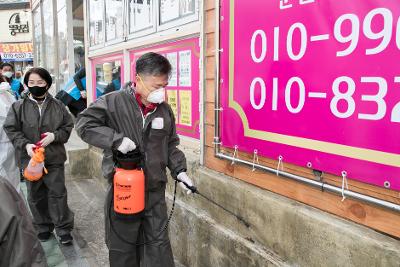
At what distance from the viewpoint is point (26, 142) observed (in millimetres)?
3994

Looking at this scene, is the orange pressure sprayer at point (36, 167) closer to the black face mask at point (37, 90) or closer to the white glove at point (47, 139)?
the white glove at point (47, 139)

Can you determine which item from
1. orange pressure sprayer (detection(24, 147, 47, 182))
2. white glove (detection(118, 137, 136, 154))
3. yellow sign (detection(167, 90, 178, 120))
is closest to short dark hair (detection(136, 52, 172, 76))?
white glove (detection(118, 137, 136, 154))

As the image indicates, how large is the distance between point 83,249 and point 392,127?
343 centimetres

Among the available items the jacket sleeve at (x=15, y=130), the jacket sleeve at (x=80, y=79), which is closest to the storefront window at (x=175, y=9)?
the jacket sleeve at (x=15, y=130)

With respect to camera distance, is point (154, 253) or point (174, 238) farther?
point (174, 238)

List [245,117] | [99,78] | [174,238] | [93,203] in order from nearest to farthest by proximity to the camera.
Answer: [245,117] < [174,238] < [93,203] < [99,78]

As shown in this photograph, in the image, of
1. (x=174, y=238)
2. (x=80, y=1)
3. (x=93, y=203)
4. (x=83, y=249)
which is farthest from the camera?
(x=80, y=1)

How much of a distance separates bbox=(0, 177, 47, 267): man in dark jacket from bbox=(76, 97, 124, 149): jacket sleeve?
3.43 feet

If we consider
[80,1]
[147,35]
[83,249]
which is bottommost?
[83,249]

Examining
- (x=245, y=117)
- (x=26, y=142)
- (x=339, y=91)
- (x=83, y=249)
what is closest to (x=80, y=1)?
(x=26, y=142)

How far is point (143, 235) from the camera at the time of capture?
118 inches

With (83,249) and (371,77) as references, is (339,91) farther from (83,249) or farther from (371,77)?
(83,249)

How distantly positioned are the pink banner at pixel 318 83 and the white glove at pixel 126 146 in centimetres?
83

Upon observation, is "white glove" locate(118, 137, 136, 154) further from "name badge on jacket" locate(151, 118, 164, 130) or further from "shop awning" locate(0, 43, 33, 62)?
"shop awning" locate(0, 43, 33, 62)
